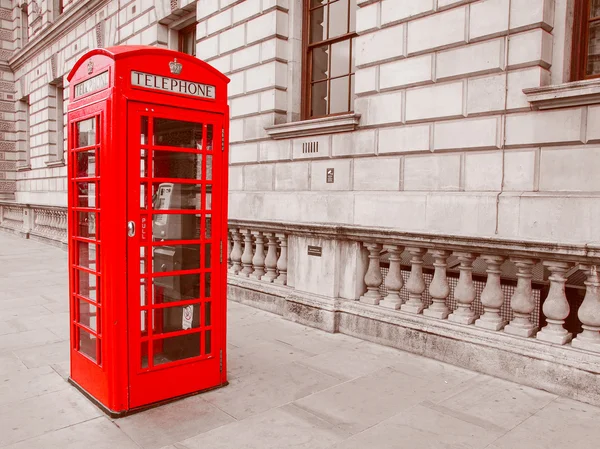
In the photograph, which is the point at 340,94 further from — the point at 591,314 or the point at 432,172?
the point at 591,314

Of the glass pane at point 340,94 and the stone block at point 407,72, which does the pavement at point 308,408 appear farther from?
the glass pane at point 340,94

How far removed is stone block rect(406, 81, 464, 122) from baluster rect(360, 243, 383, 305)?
1799 millimetres

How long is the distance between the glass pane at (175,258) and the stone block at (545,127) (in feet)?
11.8

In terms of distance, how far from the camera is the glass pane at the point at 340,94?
7.57 m

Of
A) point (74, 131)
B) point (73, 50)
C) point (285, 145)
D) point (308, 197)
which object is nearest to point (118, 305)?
point (74, 131)

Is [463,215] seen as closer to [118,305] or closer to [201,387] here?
[201,387]

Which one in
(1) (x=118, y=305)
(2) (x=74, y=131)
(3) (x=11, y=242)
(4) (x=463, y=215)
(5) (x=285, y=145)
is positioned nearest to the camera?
(1) (x=118, y=305)

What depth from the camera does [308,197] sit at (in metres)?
7.49

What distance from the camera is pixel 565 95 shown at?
187 inches

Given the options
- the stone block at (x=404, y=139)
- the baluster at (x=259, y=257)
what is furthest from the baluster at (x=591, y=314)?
the baluster at (x=259, y=257)

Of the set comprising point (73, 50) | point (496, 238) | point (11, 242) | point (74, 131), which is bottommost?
point (11, 242)

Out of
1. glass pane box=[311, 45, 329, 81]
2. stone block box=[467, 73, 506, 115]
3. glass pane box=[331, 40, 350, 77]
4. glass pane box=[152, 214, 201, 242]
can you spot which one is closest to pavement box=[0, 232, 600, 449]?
glass pane box=[152, 214, 201, 242]

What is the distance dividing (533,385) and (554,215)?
1.66m

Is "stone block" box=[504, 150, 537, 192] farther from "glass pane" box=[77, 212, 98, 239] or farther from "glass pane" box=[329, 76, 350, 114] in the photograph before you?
"glass pane" box=[77, 212, 98, 239]
